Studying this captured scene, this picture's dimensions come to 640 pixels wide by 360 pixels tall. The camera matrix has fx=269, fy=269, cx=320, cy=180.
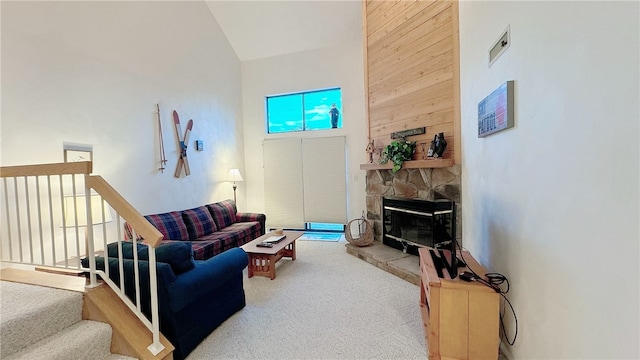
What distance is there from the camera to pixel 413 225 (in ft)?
12.1

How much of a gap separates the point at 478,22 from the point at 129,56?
4.05m

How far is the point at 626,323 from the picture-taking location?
939mm

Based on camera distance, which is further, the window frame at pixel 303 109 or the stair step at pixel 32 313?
the window frame at pixel 303 109

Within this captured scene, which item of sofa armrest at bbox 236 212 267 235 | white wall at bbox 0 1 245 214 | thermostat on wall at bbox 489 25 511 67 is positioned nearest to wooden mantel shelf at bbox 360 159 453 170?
thermostat on wall at bbox 489 25 511 67

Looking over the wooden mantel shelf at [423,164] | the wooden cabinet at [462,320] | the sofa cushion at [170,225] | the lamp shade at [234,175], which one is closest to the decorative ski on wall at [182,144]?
the sofa cushion at [170,225]

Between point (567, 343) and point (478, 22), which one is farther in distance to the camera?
point (478, 22)

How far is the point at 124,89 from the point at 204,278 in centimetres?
283

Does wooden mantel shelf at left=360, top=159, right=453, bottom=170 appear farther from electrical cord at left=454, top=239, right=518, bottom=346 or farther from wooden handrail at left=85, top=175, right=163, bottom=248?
wooden handrail at left=85, top=175, right=163, bottom=248

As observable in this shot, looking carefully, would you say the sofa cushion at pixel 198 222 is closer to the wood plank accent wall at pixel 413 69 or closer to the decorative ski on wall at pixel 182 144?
the decorative ski on wall at pixel 182 144

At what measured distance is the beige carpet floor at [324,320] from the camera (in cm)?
196

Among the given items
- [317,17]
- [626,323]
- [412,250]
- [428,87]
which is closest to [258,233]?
[412,250]

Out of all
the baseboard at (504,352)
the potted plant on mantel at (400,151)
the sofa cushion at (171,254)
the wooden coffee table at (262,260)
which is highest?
the potted plant on mantel at (400,151)

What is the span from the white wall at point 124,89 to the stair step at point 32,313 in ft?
4.09

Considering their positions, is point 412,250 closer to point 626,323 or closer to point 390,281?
point 390,281
